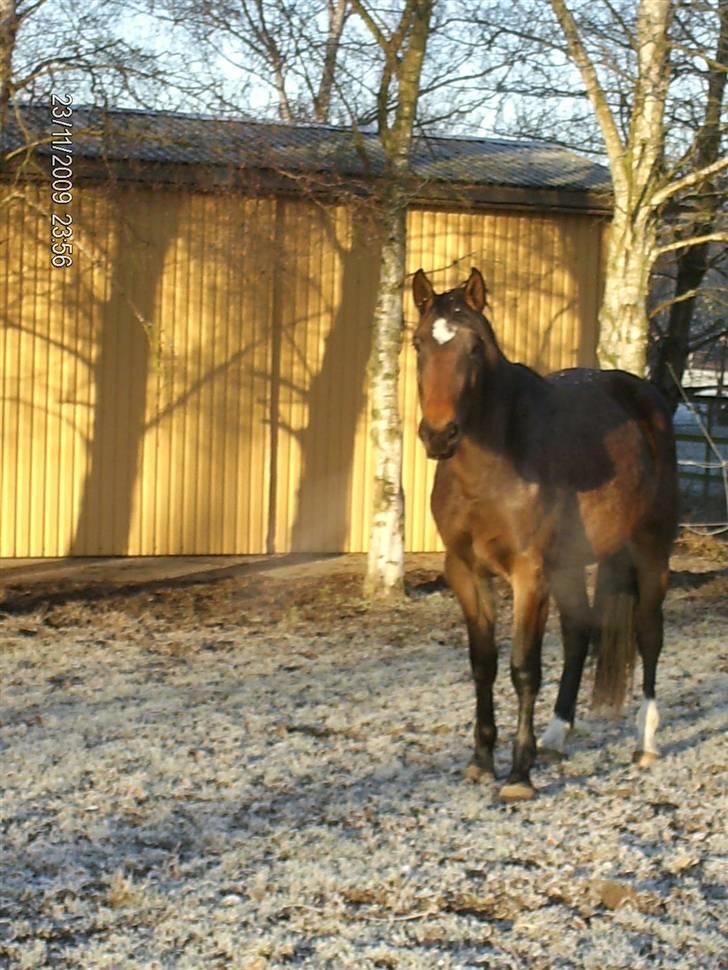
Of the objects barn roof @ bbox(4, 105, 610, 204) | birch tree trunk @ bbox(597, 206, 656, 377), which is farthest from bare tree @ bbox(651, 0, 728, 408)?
barn roof @ bbox(4, 105, 610, 204)

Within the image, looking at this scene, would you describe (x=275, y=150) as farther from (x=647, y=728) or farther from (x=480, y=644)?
(x=647, y=728)

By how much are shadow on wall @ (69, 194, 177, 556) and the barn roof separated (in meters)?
1.14

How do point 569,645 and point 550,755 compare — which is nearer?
point 550,755

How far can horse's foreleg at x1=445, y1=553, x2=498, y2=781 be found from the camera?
18.1 feet

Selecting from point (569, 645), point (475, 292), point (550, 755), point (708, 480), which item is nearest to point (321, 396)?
point (569, 645)

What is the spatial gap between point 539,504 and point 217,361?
7.69 m

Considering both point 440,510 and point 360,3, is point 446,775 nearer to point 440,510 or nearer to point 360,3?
point 440,510

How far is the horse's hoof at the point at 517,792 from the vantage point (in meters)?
5.29

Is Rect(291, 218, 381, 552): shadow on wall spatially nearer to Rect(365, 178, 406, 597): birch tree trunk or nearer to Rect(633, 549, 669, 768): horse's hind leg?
Rect(365, 178, 406, 597): birch tree trunk

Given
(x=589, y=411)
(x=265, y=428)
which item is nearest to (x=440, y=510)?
(x=589, y=411)

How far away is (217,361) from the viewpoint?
1266cm

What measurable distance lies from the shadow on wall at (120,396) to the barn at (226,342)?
0.05 feet

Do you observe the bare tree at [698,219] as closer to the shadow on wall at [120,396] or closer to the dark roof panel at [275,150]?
the dark roof panel at [275,150]

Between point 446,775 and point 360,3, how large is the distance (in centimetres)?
602
